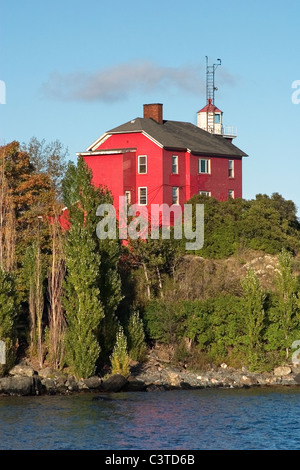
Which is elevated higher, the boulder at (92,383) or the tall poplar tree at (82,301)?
the tall poplar tree at (82,301)

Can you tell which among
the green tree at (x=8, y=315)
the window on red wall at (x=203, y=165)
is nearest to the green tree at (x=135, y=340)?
the green tree at (x=8, y=315)

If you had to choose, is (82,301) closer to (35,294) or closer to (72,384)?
(35,294)

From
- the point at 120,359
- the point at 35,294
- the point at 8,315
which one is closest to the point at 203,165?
the point at 35,294

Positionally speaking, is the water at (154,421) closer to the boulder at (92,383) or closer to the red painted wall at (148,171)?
the boulder at (92,383)

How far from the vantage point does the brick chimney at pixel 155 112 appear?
6994cm

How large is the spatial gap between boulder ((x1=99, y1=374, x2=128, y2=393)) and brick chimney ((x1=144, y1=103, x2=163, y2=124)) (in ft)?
91.5

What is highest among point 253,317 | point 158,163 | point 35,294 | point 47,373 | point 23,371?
point 158,163

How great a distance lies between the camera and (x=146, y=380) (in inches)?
1905

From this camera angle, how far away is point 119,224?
56.3 m

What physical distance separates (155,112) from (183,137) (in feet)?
9.61

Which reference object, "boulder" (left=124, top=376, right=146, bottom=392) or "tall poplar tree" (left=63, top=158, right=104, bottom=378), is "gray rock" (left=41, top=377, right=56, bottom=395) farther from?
"boulder" (left=124, top=376, right=146, bottom=392)

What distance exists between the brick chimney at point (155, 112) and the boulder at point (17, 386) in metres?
29.5
